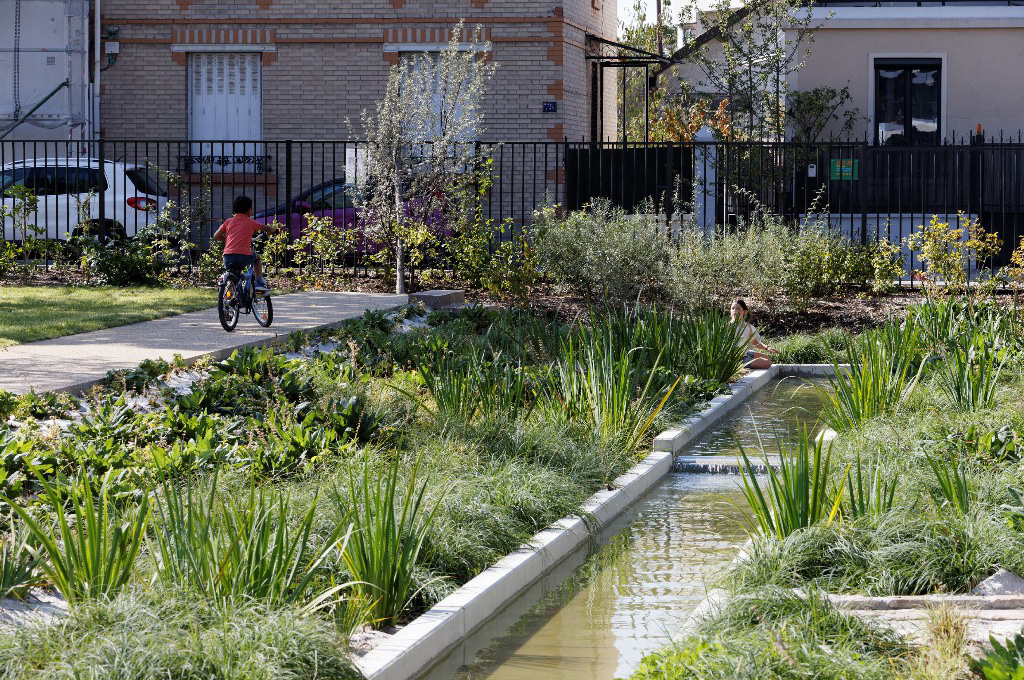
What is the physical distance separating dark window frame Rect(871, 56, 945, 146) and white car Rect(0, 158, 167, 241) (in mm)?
12574

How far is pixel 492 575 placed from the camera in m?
5.86

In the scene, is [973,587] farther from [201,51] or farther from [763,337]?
[201,51]

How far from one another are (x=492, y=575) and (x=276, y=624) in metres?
1.55

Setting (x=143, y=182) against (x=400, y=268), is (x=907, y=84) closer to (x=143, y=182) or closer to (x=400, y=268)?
(x=400, y=268)

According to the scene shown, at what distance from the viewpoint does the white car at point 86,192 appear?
66.3 feet

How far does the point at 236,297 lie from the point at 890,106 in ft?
49.5

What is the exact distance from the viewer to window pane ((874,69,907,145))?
79.3ft

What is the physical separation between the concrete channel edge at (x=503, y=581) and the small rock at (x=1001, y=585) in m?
1.94

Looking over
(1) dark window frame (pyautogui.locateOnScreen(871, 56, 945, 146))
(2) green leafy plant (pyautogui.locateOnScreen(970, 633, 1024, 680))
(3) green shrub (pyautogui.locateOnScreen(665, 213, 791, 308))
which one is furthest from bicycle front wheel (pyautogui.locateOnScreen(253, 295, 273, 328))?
(1) dark window frame (pyautogui.locateOnScreen(871, 56, 945, 146))

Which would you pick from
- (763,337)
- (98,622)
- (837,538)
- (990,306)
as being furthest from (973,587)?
(763,337)

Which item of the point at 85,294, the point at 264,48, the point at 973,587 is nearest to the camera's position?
the point at 973,587

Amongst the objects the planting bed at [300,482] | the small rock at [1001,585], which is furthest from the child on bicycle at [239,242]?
the small rock at [1001,585]

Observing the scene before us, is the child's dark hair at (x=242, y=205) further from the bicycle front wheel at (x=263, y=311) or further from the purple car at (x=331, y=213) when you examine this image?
the purple car at (x=331, y=213)

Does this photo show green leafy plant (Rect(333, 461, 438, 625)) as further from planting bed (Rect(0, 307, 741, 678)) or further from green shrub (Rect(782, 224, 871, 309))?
green shrub (Rect(782, 224, 871, 309))
